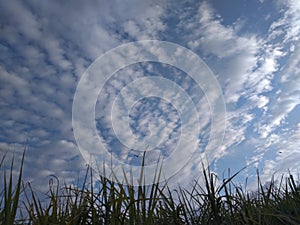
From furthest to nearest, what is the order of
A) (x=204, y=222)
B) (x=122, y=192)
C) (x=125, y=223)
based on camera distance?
(x=204, y=222) → (x=122, y=192) → (x=125, y=223)

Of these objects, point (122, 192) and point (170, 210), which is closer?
point (122, 192)

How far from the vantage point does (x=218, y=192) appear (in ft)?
13.7

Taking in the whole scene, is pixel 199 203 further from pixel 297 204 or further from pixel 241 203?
pixel 297 204

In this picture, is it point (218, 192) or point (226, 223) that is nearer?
point (226, 223)

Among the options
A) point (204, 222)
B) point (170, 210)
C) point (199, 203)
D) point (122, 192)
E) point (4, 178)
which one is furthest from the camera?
point (199, 203)

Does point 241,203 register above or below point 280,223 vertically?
above

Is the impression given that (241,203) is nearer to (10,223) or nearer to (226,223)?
(226,223)

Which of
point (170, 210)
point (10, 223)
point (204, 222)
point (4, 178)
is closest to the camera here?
point (10, 223)

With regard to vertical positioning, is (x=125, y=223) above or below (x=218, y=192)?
below

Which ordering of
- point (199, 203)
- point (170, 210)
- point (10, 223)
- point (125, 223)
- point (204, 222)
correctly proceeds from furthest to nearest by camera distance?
point (199, 203)
point (170, 210)
point (204, 222)
point (125, 223)
point (10, 223)

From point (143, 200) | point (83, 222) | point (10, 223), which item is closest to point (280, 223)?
point (143, 200)

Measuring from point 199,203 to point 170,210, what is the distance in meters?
0.49

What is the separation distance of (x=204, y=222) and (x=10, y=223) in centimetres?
216

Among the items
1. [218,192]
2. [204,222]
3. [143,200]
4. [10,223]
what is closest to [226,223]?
[204,222]
